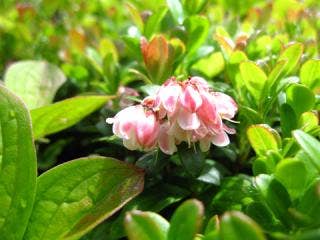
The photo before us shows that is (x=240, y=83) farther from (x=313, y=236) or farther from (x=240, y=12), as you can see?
(x=240, y=12)

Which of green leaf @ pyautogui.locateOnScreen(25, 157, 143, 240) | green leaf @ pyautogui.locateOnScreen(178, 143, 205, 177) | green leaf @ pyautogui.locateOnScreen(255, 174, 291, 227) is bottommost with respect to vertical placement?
green leaf @ pyautogui.locateOnScreen(25, 157, 143, 240)

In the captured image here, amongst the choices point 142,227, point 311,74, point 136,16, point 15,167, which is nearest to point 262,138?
point 311,74

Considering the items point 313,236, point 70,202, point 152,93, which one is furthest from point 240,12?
point 313,236

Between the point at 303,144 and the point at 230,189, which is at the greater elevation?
the point at 303,144

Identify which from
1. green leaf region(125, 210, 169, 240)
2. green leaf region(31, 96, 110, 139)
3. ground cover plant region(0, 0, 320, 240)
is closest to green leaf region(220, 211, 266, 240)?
ground cover plant region(0, 0, 320, 240)

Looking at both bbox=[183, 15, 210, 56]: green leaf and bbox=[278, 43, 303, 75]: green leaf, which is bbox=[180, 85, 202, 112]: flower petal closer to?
bbox=[278, 43, 303, 75]: green leaf

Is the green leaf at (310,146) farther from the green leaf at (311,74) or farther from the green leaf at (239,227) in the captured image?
the green leaf at (311,74)
